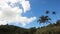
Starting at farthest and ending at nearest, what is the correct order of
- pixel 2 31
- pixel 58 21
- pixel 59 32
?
1. pixel 2 31
2. pixel 58 21
3. pixel 59 32

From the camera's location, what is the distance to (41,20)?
121 m

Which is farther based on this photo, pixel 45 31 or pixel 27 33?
pixel 27 33

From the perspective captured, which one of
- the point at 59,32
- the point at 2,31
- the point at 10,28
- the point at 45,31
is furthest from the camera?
the point at 10,28

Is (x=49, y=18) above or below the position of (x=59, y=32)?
above

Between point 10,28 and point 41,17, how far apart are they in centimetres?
2505

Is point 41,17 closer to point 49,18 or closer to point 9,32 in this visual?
point 49,18

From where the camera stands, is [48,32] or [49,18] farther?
[49,18]

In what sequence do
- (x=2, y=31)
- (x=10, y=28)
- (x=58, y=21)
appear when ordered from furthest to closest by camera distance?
(x=10, y=28)
(x=2, y=31)
(x=58, y=21)

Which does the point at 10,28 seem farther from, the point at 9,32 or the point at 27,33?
the point at 27,33

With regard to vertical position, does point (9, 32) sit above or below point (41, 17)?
below

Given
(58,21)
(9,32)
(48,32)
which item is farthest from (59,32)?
(9,32)

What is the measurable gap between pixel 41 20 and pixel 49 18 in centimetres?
623

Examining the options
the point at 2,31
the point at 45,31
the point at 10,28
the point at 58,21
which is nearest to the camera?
the point at 45,31

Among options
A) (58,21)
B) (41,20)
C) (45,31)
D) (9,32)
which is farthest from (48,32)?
(9,32)
